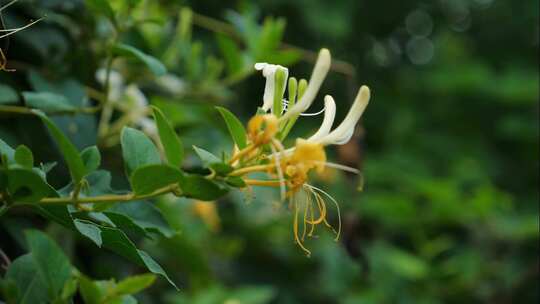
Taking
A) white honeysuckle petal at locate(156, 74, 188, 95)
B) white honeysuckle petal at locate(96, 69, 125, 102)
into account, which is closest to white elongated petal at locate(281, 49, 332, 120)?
white honeysuckle petal at locate(96, 69, 125, 102)

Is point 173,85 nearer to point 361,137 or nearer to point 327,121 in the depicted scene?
point 361,137

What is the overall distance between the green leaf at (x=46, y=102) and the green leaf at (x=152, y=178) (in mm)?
359

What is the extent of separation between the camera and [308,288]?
1912mm

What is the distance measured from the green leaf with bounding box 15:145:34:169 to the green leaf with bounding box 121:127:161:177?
0.08 metres

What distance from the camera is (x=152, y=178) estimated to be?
1.89 feet

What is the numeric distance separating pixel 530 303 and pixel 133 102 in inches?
46.1

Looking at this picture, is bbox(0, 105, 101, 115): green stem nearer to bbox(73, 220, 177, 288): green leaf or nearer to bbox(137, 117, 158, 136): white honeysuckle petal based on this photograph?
bbox(137, 117, 158, 136): white honeysuckle petal

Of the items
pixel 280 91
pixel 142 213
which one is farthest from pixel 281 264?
pixel 280 91

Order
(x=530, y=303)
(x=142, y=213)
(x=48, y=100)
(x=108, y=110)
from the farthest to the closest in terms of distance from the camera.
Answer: (x=530, y=303) → (x=108, y=110) → (x=48, y=100) → (x=142, y=213)

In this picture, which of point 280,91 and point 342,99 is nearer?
point 280,91

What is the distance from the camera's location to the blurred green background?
1.15 m

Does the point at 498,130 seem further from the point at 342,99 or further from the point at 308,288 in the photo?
the point at 308,288

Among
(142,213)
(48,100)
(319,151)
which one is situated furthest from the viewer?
(48,100)

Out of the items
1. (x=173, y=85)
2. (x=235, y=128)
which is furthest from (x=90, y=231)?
(x=173, y=85)
